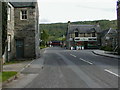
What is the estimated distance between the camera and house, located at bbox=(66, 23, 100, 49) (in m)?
82.9

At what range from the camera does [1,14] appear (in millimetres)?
14328

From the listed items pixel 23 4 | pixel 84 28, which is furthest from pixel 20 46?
pixel 84 28

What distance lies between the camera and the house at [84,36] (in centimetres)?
8294

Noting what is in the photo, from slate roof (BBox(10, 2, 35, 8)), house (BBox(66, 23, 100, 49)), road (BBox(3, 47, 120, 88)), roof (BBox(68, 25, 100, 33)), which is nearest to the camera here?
road (BBox(3, 47, 120, 88))

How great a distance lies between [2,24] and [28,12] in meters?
12.0

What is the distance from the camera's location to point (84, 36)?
8369 cm

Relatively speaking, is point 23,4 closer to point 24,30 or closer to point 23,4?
point 23,4

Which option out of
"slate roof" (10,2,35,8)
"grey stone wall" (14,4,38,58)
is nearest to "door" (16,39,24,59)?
"grey stone wall" (14,4,38,58)

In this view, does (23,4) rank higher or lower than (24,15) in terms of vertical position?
higher

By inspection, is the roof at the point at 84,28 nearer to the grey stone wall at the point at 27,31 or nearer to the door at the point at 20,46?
the grey stone wall at the point at 27,31

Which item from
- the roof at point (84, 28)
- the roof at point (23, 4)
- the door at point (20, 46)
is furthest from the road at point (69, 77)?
the roof at point (84, 28)

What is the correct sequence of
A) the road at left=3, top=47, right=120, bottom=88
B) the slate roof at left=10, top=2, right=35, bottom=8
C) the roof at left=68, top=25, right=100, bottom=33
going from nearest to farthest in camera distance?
the road at left=3, top=47, right=120, bottom=88
the slate roof at left=10, top=2, right=35, bottom=8
the roof at left=68, top=25, right=100, bottom=33

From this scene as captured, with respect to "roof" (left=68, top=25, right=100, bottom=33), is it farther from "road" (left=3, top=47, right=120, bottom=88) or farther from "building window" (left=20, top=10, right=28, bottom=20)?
"road" (left=3, top=47, right=120, bottom=88)

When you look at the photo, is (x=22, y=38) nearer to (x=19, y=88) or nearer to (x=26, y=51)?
(x=26, y=51)
